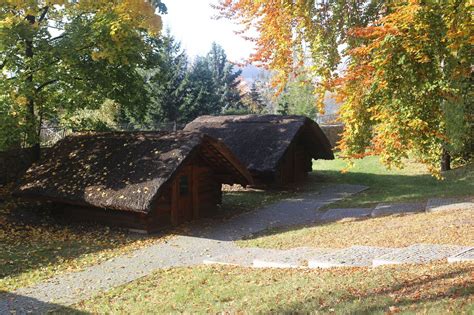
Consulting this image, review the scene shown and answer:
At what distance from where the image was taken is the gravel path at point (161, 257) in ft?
27.8

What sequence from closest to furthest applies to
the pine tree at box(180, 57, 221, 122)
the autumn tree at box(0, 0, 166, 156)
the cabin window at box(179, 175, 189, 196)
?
the autumn tree at box(0, 0, 166, 156), the cabin window at box(179, 175, 189, 196), the pine tree at box(180, 57, 221, 122)

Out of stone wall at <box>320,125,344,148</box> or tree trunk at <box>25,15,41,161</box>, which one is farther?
stone wall at <box>320,125,344,148</box>

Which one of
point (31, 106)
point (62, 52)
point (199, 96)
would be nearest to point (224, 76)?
point (199, 96)

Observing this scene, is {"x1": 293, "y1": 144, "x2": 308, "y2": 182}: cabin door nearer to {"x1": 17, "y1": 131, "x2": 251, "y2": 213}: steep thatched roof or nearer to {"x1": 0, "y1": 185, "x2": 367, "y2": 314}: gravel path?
{"x1": 0, "y1": 185, "x2": 367, "y2": 314}: gravel path

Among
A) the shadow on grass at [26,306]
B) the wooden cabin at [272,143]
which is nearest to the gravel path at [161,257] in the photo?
the shadow on grass at [26,306]

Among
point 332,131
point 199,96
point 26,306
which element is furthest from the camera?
point 332,131

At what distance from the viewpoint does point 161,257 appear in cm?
1128

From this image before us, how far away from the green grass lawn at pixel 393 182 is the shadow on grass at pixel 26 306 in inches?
442

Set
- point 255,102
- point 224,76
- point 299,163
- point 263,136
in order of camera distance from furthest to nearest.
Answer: point 255,102 < point 224,76 < point 299,163 < point 263,136

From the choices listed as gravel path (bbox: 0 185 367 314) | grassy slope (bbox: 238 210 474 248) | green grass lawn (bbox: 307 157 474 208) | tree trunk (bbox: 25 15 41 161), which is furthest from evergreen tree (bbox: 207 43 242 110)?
grassy slope (bbox: 238 210 474 248)

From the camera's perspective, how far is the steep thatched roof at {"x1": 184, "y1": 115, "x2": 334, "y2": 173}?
66.3 ft

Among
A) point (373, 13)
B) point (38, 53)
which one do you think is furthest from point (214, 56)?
point (373, 13)

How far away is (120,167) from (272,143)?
828 centimetres

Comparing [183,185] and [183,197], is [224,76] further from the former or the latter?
[183,197]
